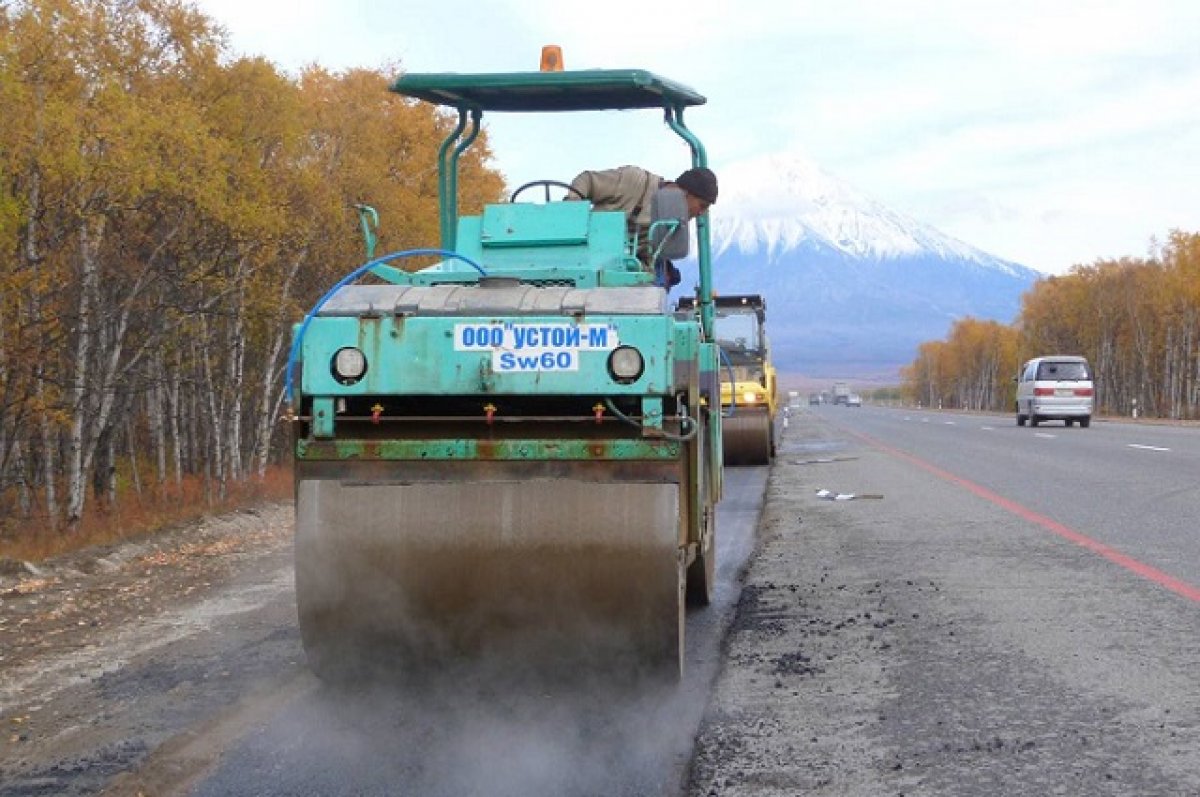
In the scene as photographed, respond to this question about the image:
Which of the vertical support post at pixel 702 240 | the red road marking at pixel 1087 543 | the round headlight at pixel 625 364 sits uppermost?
the vertical support post at pixel 702 240

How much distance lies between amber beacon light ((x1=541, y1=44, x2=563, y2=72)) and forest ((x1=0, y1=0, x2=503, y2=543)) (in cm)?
1083

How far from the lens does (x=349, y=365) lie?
4062 millimetres

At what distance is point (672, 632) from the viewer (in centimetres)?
400

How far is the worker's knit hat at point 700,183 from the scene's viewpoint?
5555mm

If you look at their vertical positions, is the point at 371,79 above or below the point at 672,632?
above

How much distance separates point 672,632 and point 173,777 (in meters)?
1.70

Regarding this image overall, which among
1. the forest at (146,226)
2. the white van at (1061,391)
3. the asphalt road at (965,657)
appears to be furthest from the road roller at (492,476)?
the white van at (1061,391)

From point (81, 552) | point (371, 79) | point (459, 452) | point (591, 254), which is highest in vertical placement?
point (371, 79)

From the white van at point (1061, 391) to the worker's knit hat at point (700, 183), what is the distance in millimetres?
26931

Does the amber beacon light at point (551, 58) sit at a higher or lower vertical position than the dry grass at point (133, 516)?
higher

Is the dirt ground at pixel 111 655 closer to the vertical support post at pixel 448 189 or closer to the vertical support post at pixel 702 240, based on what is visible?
the vertical support post at pixel 448 189

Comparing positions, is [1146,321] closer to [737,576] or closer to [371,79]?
[371,79]

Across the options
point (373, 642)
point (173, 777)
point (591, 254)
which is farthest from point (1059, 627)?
point (173, 777)

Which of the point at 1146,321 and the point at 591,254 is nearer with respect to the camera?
the point at 591,254
